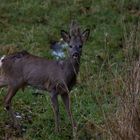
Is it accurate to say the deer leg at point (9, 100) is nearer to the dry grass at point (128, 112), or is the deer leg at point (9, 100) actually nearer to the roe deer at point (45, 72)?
the roe deer at point (45, 72)

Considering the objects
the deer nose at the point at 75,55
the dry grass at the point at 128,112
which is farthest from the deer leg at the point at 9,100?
the dry grass at the point at 128,112

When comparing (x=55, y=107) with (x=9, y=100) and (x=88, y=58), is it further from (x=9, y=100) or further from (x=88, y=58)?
(x=88, y=58)

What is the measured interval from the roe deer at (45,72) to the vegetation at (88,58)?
12.9 inches

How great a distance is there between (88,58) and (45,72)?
101 inches

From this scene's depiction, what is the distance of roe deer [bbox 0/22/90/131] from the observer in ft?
29.4

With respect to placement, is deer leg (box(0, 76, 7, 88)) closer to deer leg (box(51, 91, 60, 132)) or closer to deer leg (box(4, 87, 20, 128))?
deer leg (box(4, 87, 20, 128))

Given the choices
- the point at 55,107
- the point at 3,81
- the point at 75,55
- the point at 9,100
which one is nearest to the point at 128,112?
the point at 55,107

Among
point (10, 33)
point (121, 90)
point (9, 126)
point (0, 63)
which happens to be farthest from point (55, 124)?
point (10, 33)

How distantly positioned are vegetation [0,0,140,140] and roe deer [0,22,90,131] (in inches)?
12.9

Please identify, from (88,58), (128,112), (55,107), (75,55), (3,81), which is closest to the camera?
(128,112)

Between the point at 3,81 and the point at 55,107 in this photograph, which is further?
the point at 3,81

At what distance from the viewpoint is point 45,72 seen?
9156 millimetres

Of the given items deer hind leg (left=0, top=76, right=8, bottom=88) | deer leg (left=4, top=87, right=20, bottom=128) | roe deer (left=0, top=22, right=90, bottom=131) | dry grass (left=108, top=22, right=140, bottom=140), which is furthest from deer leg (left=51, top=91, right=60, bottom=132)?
dry grass (left=108, top=22, right=140, bottom=140)

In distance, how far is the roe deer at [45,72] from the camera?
8.95 meters
